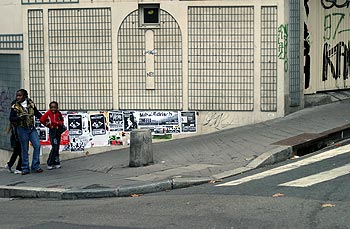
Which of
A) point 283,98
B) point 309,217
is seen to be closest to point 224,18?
point 283,98

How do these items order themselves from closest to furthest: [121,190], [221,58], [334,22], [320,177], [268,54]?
[320,177] < [121,190] < [268,54] < [221,58] < [334,22]

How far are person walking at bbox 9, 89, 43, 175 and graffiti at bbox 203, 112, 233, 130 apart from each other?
4.41 m

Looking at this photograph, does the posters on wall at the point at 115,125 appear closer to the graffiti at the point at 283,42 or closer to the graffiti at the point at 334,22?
the graffiti at the point at 283,42

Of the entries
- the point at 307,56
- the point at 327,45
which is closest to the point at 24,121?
the point at 307,56

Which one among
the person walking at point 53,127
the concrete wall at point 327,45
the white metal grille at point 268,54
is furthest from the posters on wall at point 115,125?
the concrete wall at point 327,45

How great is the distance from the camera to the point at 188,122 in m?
15.2

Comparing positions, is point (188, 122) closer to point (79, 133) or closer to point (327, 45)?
point (79, 133)

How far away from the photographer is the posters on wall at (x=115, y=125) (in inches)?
601

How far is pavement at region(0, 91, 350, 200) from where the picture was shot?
10.7m

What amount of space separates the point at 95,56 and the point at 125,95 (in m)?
1.29

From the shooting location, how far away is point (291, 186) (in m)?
9.45

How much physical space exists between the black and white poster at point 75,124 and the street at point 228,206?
4.64 m

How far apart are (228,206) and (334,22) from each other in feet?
33.9

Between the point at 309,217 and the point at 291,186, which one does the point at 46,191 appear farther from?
the point at 309,217
